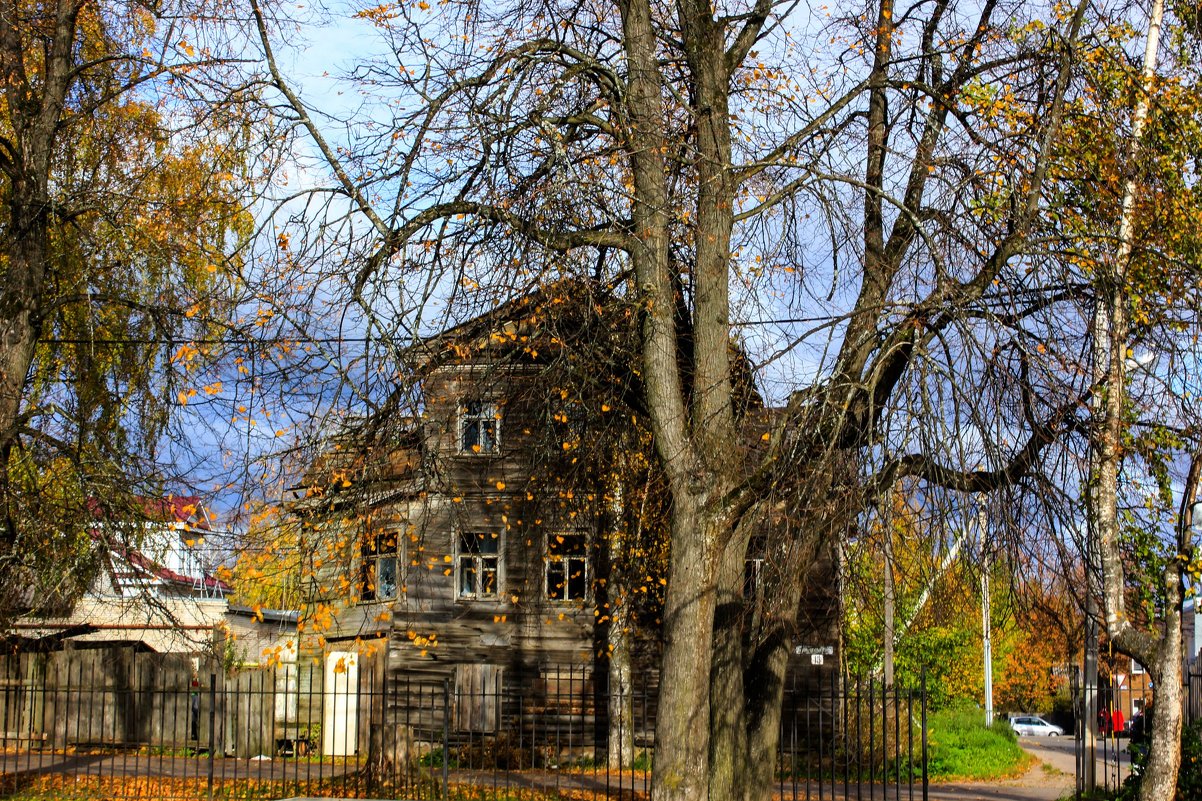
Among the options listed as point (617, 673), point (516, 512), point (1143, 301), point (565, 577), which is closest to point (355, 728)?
point (565, 577)

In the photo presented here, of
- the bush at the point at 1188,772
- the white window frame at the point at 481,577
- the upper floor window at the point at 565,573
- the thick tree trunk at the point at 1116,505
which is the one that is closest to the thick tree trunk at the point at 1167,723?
the thick tree trunk at the point at 1116,505

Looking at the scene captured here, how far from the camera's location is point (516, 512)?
25.8 m

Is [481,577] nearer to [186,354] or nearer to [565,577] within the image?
[565,577]

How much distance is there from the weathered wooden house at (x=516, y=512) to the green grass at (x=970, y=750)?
11.1 feet

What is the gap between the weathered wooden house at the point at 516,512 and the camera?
12.0 metres

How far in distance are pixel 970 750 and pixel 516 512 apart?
39.9ft

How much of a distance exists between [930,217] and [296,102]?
633 cm

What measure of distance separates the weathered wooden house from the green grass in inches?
133

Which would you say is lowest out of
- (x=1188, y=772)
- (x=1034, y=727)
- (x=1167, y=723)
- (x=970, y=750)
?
(x=1034, y=727)

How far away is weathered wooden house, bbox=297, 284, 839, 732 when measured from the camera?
12.0 metres

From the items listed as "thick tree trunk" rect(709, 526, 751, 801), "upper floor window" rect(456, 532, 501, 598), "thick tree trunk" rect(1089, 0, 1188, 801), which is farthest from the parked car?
"thick tree trunk" rect(709, 526, 751, 801)

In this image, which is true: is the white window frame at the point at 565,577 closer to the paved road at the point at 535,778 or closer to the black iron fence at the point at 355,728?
the black iron fence at the point at 355,728

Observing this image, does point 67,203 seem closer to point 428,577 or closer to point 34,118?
point 34,118

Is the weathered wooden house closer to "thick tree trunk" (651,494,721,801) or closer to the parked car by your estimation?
"thick tree trunk" (651,494,721,801)
